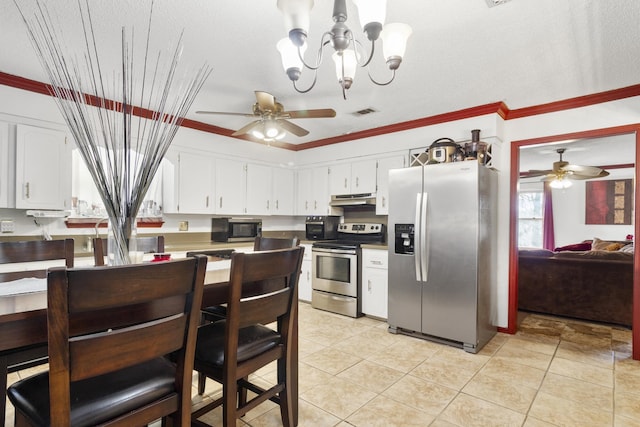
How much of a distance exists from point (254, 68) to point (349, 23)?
0.92 metres

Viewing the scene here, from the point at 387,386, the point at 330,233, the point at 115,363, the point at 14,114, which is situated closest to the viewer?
the point at 115,363

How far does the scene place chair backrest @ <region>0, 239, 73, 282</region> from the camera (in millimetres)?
1739

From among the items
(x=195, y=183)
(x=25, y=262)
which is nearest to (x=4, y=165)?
(x=25, y=262)

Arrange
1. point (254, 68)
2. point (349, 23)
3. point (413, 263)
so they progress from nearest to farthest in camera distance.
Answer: point (349, 23)
point (254, 68)
point (413, 263)

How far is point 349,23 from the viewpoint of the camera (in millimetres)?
2031

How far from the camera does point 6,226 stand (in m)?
2.92

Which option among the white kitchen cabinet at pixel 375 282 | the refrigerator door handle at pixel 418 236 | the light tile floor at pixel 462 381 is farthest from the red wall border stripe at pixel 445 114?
the light tile floor at pixel 462 381

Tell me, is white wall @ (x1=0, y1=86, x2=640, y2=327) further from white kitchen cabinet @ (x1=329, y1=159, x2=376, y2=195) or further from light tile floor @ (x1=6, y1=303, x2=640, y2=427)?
light tile floor @ (x1=6, y1=303, x2=640, y2=427)

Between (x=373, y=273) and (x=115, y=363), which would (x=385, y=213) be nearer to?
(x=373, y=273)

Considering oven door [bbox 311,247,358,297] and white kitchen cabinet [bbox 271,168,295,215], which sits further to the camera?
white kitchen cabinet [bbox 271,168,295,215]

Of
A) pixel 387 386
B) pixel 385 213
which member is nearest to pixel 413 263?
pixel 385 213

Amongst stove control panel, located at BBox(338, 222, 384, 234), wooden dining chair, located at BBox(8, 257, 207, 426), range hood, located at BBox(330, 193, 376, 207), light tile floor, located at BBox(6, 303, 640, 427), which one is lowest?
light tile floor, located at BBox(6, 303, 640, 427)

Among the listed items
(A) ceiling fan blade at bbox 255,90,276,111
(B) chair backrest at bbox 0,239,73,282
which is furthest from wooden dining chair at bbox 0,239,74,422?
(A) ceiling fan blade at bbox 255,90,276,111

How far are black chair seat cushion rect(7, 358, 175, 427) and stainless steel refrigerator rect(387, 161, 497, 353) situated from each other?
8.43ft
